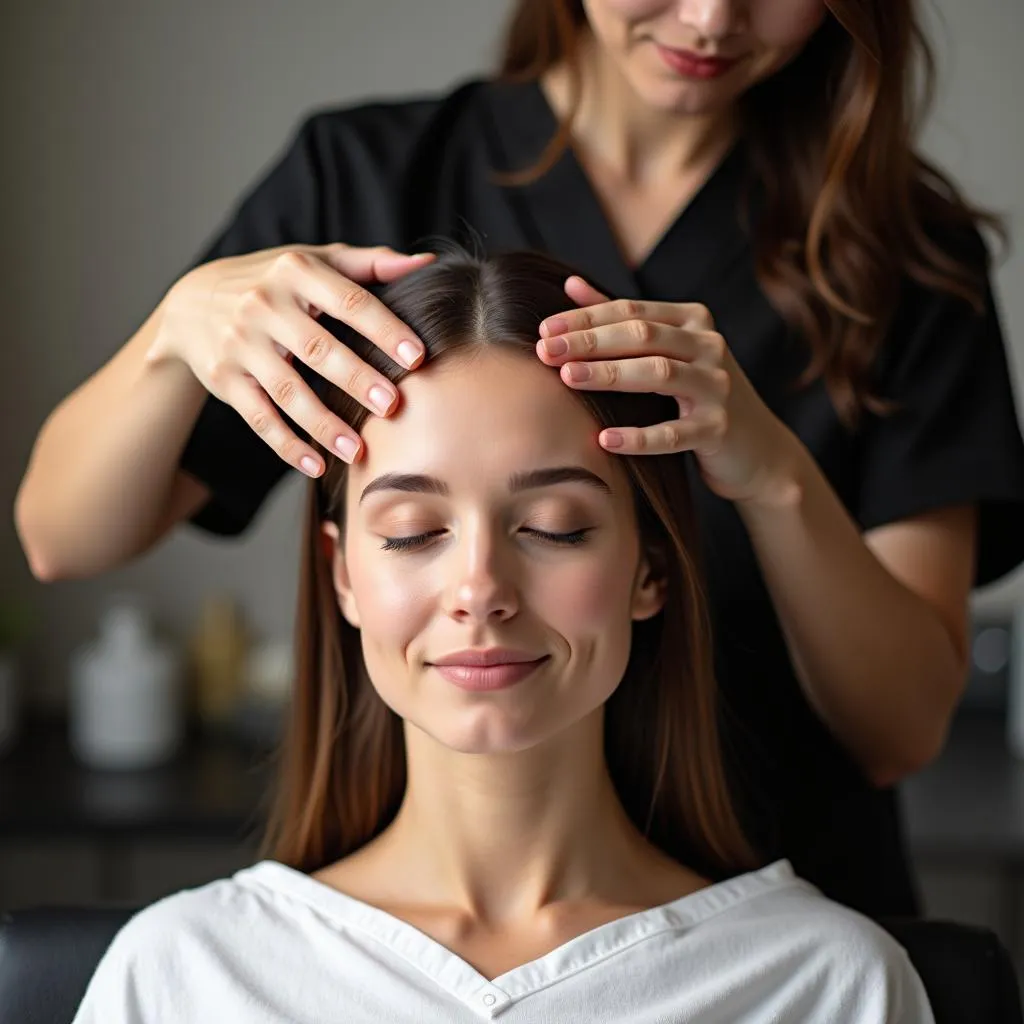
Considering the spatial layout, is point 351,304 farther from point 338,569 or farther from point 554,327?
point 338,569

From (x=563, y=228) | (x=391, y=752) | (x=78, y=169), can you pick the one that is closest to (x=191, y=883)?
(x=78, y=169)

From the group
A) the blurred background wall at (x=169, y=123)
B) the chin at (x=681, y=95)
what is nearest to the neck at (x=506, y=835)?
the chin at (x=681, y=95)

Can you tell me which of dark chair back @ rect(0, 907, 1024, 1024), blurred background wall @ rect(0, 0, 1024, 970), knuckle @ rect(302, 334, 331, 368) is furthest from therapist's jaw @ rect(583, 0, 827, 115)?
blurred background wall @ rect(0, 0, 1024, 970)

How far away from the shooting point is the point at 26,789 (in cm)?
270

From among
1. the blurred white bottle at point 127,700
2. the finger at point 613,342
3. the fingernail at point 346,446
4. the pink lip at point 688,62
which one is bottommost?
the blurred white bottle at point 127,700

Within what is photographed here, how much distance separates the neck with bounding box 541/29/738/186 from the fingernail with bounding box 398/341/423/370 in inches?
20.4

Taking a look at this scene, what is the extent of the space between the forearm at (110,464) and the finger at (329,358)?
0.18 meters

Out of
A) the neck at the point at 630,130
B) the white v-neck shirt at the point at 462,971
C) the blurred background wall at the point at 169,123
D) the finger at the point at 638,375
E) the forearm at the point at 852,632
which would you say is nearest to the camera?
the finger at the point at 638,375

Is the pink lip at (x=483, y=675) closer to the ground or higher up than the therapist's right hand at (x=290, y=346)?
closer to the ground

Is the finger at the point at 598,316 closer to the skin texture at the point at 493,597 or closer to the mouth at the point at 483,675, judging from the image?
the skin texture at the point at 493,597

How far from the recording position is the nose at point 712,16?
1.45m

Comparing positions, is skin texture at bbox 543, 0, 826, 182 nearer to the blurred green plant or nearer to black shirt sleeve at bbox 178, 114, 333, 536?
black shirt sleeve at bbox 178, 114, 333, 536

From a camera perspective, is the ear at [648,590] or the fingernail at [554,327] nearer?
the fingernail at [554,327]

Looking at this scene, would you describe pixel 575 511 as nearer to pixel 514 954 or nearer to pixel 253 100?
pixel 514 954
